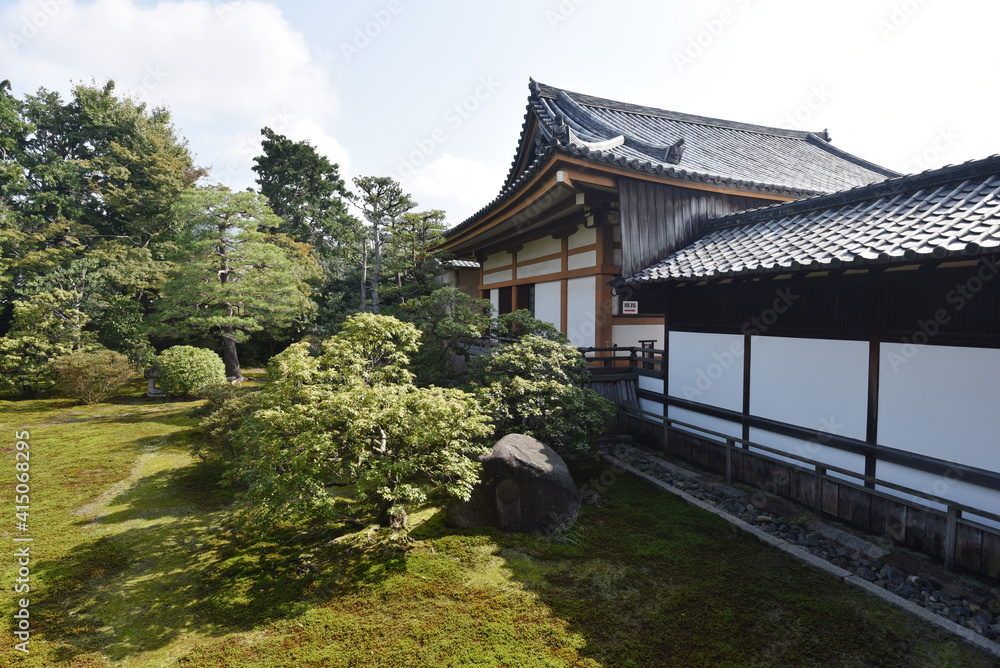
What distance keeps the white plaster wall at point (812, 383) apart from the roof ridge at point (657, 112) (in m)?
9.47

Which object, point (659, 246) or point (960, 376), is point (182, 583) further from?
point (659, 246)

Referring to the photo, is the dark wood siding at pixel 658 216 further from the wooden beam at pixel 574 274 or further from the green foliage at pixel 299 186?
the green foliage at pixel 299 186

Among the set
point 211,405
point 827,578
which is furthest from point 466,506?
point 211,405

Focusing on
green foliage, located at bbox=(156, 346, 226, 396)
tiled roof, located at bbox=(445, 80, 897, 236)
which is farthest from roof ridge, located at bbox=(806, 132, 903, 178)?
green foliage, located at bbox=(156, 346, 226, 396)

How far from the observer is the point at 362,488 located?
4570 mm

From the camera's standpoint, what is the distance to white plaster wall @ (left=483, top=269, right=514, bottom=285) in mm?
14491

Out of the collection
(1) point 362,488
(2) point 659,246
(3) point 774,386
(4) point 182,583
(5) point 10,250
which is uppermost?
(5) point 10,250

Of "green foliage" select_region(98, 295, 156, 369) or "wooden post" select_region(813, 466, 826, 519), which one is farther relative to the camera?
"green foliage" select_region(98, 295, 156, 369)

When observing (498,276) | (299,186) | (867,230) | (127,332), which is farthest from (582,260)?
(299,186)

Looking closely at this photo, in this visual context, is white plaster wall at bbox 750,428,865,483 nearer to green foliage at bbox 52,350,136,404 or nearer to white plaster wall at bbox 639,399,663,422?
white plaster wall at bbox 639,399,663,422

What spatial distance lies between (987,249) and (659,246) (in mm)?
5416

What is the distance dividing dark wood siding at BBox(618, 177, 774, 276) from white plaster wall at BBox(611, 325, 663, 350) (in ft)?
6.03

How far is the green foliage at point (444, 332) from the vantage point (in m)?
8.66

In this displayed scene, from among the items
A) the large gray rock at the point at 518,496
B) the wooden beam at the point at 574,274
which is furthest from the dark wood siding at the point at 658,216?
the large gray rock at the point at 518,496
